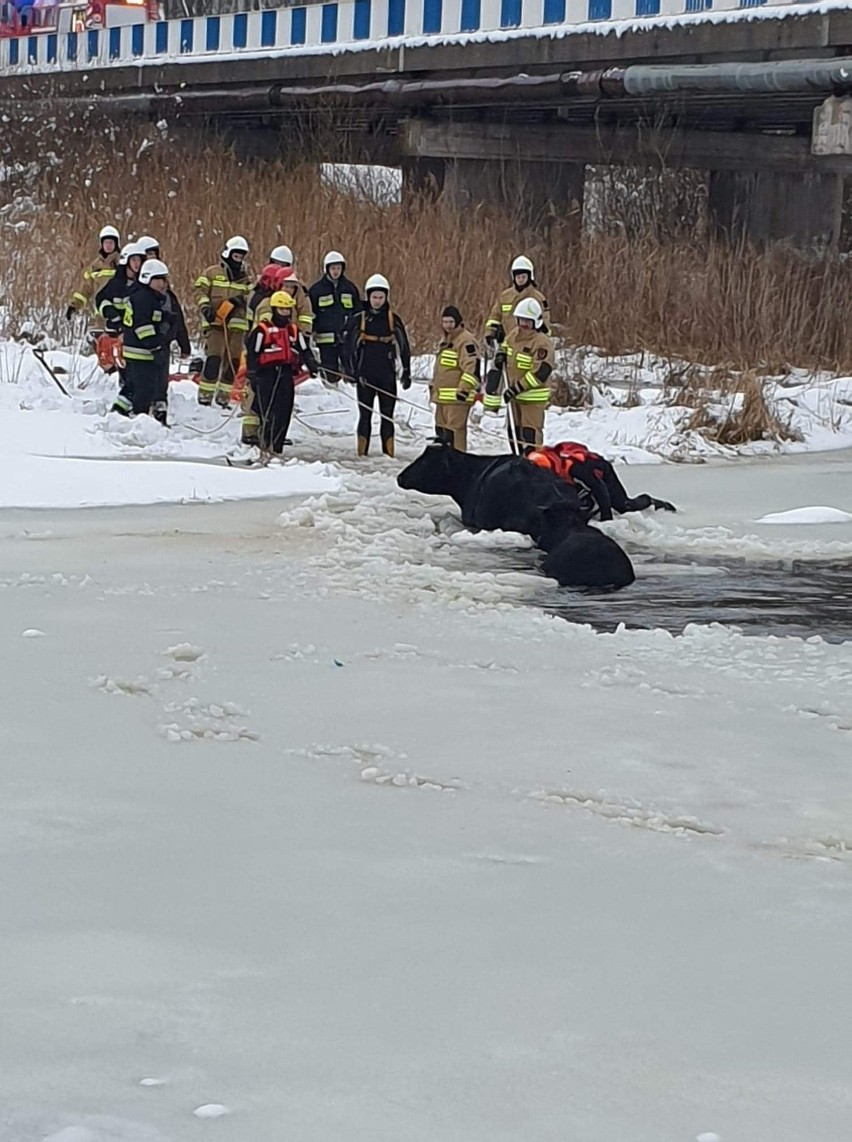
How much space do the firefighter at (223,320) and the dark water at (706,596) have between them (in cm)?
679

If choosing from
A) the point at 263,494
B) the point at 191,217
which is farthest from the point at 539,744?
the point at 191,217

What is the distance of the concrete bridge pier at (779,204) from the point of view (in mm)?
29516

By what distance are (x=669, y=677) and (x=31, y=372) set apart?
1093cm

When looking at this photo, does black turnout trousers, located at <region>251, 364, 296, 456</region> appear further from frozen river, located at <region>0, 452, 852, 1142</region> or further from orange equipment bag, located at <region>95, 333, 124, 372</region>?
frozen river, located at <region>0, 452, 852, 1142</region>

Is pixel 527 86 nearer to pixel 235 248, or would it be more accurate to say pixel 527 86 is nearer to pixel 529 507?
pixel 235 248

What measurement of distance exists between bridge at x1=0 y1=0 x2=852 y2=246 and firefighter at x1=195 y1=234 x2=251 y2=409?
8.15 meters

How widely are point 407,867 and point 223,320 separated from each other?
12.1 m

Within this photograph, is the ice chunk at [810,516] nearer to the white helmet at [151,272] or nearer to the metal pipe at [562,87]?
the white helmet at [151,272]

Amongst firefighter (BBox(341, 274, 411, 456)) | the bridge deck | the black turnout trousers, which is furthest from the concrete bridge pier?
the black turnout trousers

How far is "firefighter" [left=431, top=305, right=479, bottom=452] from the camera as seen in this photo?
13.3 m

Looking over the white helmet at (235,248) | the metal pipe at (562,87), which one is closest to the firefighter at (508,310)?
the white helmet at (235,248)

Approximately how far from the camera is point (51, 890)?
4.31 m

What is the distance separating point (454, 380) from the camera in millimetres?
13586

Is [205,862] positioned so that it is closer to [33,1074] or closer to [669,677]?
[33,1074]
